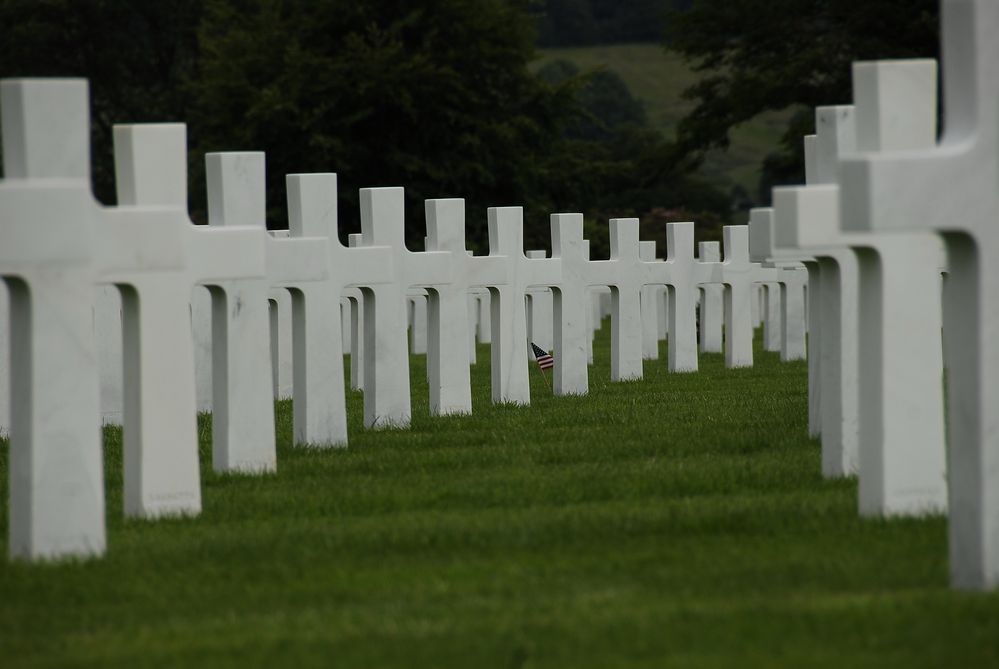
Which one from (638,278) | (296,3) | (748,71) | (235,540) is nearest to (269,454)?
(235,540)

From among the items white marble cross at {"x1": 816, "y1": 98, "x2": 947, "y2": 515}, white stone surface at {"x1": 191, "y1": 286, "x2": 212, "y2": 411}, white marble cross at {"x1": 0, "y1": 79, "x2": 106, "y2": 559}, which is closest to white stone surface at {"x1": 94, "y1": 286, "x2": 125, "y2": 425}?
white stone surface at {"x1": 191, "y1": 286, "x2": 212, "y2": 411}

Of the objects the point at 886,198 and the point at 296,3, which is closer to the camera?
the point at 886,198

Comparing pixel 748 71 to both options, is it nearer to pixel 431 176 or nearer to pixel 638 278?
pixel 431 176

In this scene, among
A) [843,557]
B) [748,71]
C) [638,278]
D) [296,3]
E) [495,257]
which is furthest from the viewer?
[296,3]

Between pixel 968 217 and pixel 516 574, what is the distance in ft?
6.10

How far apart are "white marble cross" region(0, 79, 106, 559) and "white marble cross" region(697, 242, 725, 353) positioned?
14.0 m

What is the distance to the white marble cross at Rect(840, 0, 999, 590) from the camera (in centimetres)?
527

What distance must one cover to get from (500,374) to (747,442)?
4.13 meters

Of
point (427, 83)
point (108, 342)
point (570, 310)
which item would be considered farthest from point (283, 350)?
point (427, 83)

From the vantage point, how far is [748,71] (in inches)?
1528

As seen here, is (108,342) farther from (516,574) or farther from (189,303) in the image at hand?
(516,574)

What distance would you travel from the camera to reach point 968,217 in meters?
5.32

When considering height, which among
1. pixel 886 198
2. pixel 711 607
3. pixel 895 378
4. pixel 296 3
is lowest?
pixel 711 607

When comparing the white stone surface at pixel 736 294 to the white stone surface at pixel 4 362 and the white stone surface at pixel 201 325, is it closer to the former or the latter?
the white stone surface at pixel 201 325
